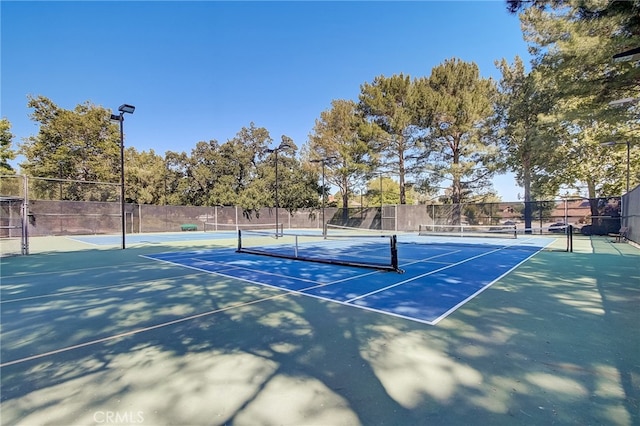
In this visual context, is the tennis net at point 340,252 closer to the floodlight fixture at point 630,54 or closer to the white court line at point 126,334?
the white court line at point 126,334

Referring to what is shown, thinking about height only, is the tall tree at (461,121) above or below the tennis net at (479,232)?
above

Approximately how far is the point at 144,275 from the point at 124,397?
525cm

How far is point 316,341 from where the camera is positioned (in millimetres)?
3164

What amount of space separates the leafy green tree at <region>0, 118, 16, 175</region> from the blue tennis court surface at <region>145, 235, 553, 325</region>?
1014 inches

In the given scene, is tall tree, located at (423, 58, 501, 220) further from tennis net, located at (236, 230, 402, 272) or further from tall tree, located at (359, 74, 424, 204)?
tennis net, located at (236, 230, 402, 272)

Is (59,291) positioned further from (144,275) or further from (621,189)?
(621,189)

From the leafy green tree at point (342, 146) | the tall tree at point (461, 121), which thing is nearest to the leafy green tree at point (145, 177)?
the leafy green tree at point (342, 146)

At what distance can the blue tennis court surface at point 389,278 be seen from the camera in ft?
14.8

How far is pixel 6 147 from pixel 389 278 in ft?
110

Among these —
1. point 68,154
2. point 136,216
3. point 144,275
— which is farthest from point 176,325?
point 68,154

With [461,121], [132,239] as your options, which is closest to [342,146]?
[461,121]

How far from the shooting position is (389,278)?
246 inches

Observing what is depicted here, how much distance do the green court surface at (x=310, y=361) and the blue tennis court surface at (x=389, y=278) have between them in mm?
360

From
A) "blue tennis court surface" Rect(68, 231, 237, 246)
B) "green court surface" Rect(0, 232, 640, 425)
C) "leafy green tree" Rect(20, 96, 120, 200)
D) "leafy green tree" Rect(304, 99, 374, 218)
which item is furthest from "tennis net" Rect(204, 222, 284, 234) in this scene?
"green court surface" Rect(0, 232, 640, 425)
